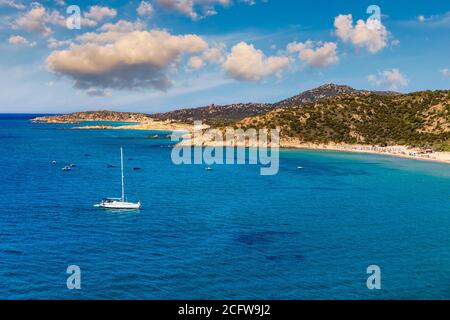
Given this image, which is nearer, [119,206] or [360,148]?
[119,206]

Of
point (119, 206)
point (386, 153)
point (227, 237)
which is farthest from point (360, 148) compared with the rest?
point (227, 237)

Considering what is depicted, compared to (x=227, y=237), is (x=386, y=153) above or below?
above

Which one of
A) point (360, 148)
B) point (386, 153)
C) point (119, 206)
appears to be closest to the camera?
point (119, 206)

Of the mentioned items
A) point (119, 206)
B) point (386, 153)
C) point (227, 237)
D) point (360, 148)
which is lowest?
point (227, 237)

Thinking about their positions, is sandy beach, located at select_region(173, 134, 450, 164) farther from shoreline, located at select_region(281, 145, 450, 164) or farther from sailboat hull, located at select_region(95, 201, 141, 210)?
sailboat hull, located at select_region(95, 201, 141, 210)

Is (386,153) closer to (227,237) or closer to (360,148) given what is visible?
(360,148)

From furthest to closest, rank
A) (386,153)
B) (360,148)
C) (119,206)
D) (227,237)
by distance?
(360,148)
(386,153)
(119,206)
(227,237)

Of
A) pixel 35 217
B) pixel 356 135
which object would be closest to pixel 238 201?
pixel 35 217

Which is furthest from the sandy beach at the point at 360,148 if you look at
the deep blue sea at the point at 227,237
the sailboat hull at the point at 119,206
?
the sailboat hull at the point at 119,206
